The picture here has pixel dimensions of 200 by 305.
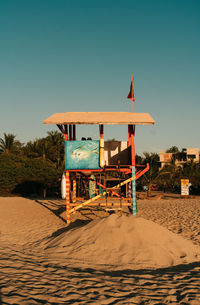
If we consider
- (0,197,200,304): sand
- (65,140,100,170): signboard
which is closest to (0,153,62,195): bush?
(0,197,200,304): sand

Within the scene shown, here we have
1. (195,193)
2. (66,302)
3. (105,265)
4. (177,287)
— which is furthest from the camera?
(195,193)

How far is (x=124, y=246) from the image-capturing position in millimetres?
7348

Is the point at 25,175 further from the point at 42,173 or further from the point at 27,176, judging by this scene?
the point at 42,173

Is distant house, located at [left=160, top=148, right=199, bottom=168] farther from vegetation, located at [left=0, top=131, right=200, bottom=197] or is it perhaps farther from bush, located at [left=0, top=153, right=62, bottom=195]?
bush, located at [left=0, top=153, right=62, bottom=195]

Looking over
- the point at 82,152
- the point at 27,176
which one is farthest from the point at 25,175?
the point at 82,152

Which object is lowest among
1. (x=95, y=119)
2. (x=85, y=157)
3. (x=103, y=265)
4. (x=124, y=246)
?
(x=103, y=265)

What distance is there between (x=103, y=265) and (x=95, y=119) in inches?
288

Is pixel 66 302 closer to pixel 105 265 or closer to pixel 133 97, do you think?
pixel 105 265

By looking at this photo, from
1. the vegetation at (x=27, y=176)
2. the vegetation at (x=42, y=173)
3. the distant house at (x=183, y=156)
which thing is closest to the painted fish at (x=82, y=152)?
the vegetation at (x=42, y=173)

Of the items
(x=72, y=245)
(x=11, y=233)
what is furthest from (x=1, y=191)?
(x=72, y=245)

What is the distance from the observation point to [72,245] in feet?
25.1

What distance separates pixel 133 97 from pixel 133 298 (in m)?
12.7

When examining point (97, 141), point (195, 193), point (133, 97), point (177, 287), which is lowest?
point (195, 193)

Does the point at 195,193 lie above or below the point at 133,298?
below
